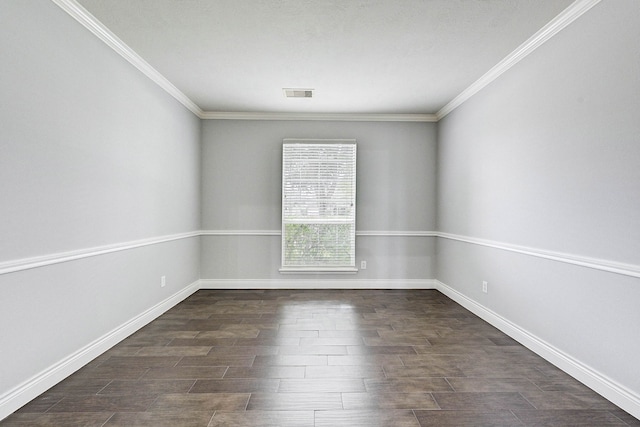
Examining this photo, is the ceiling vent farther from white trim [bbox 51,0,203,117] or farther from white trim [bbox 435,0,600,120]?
white trim [bbox 435,0,600,120]

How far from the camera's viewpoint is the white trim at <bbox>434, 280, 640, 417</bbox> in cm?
205

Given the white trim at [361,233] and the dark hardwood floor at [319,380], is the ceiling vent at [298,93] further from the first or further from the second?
the dark hardwood floor at [319,380]

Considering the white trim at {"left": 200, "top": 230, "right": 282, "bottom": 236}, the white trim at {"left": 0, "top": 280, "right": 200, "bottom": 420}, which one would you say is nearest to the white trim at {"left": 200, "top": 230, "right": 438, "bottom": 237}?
the white trim at {"left": 200, "top": 230, "right": 282, "bottom": 236}

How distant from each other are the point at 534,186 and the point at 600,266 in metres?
Answer: 0.89

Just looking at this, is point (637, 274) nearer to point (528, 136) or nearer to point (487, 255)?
point (528, 136)

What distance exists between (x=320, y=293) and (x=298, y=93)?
2.62 meters

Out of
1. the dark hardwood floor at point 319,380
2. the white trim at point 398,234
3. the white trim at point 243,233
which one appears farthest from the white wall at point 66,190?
the white trim at point 398,234

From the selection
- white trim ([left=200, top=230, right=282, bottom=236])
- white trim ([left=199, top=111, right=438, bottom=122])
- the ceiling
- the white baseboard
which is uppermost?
the ceiling

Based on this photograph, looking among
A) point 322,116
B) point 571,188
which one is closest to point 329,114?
point 322,116

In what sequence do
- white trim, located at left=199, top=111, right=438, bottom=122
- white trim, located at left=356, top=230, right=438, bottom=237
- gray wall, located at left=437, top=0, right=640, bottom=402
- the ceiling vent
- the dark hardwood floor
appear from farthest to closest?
white trim, located at left=356, top=230, right=438, bottom=237 < white trim, located at left=199, top=111, right=438, bottom=122 < the ceiling vent < gray wall, located at left=437, top=0, right=640, bottom=402 < the dark hardwood floor

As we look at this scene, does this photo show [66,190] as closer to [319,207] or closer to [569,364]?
[319,207]

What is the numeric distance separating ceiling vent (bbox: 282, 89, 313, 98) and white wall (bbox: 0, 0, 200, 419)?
1.42 meters

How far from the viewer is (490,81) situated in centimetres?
364

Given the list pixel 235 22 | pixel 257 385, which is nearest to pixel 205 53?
pixel 235 22
